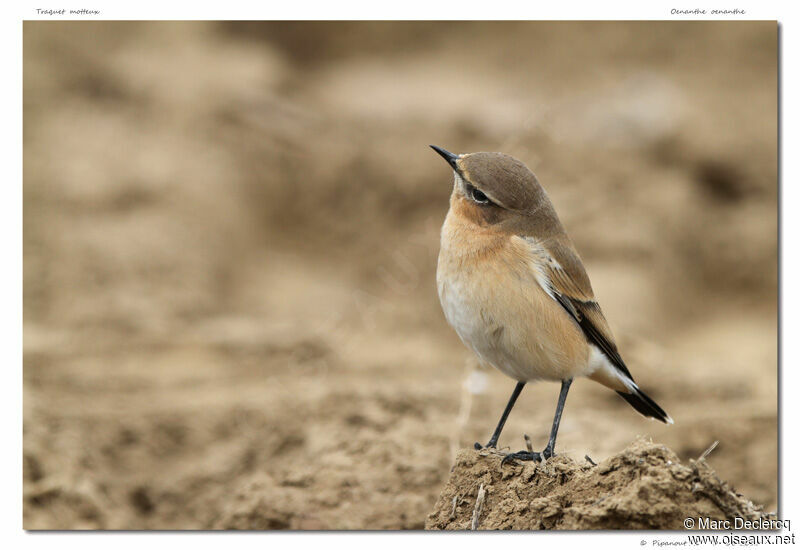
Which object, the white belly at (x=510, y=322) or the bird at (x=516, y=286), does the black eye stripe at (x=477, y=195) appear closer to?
the bird at (x=516, y=286)

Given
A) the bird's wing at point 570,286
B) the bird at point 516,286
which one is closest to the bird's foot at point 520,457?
the bird at point 516,286

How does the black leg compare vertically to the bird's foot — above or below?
above

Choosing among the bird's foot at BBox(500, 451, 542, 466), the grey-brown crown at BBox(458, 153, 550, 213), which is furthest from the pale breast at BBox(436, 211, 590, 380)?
the bird's foot at BBox(500, 451, 542, 466)

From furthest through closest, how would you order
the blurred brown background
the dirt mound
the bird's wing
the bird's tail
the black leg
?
the blurred brown background < the bird's tail < the bird's wing < the black leg < the dirt mound

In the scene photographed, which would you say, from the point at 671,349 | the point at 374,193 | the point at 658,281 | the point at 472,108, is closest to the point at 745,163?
the point at 658,281

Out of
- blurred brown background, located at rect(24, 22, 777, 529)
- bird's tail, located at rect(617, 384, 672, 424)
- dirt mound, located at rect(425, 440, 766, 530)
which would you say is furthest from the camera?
blurred brown background, located at rect(24, 22, 777, 529)

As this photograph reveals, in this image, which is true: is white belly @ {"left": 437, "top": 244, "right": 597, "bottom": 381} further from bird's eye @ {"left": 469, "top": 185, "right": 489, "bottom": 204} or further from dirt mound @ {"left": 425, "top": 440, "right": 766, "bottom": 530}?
dirt mound @ {"left": 425, "top": 440, "right": 766, "bottom": 530}

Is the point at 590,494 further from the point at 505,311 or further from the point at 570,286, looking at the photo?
the point at 570,286
